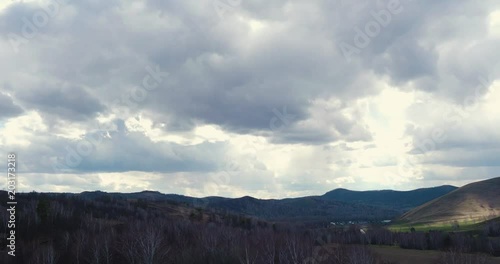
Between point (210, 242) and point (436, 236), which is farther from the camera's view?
point (436, 236)

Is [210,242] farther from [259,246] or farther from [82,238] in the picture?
[82,238]

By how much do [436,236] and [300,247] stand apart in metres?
122

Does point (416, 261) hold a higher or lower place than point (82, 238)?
lower

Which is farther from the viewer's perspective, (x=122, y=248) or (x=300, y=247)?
(x=122, y=248)

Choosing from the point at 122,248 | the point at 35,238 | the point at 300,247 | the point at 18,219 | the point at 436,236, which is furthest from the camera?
the point at 436,236

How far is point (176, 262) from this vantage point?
104m

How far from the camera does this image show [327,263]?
87.2 metres

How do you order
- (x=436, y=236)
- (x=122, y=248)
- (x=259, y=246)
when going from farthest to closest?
(x=436, y=236)
(x=122, y=248)
(x=259, y=246)

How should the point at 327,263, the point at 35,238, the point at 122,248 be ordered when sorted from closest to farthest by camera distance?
the point at 327,263
the point at 122,248
the point at 35,238

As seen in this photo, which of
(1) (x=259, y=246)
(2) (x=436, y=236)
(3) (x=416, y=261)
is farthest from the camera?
(2) (x=436, y=236)

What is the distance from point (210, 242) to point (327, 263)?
4523 centimetres

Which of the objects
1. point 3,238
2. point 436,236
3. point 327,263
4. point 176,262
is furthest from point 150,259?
point 436,236

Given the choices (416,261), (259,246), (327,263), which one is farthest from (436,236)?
(327,263)

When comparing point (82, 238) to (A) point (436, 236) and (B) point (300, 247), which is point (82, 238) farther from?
(A) point (436, 236)
